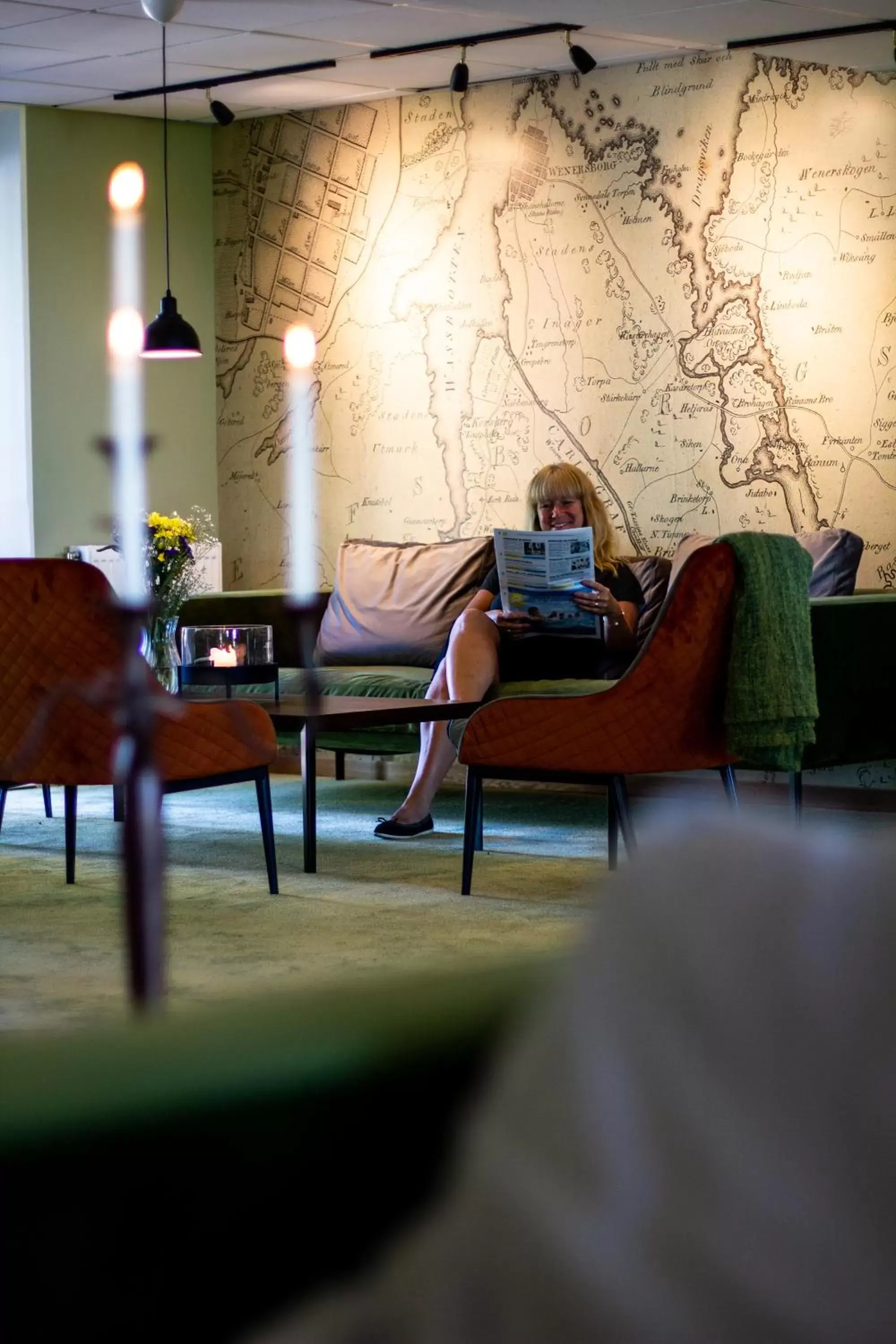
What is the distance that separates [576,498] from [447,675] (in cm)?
68

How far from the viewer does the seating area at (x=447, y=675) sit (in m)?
0.47

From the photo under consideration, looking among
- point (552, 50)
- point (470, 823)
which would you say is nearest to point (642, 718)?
point (470, 823)

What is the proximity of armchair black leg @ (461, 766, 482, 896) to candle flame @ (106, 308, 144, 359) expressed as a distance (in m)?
3.34

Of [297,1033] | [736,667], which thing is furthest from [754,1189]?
[736,667]

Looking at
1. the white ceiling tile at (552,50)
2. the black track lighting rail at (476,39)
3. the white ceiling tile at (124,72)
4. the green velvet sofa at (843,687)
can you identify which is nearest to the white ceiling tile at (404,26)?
the black track lighting rail at (476,39)

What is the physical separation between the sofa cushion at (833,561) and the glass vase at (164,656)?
164cm

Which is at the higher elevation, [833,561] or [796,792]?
[833,561]

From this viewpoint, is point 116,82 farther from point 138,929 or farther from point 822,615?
point 138,929

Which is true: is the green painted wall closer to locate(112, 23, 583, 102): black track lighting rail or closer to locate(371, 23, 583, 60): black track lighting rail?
locate(112, 23, 583, 102): black track lighting rail

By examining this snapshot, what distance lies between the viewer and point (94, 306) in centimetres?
741

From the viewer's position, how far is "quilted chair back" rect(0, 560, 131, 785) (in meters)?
4.23

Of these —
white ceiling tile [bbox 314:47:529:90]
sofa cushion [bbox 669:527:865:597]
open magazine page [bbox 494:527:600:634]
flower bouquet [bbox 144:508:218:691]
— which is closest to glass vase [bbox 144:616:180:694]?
flower bouquet [bbox 144:508:218:691]

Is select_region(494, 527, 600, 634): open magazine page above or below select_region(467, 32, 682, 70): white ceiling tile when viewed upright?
below

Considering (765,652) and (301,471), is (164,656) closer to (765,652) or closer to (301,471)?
(765,652)
